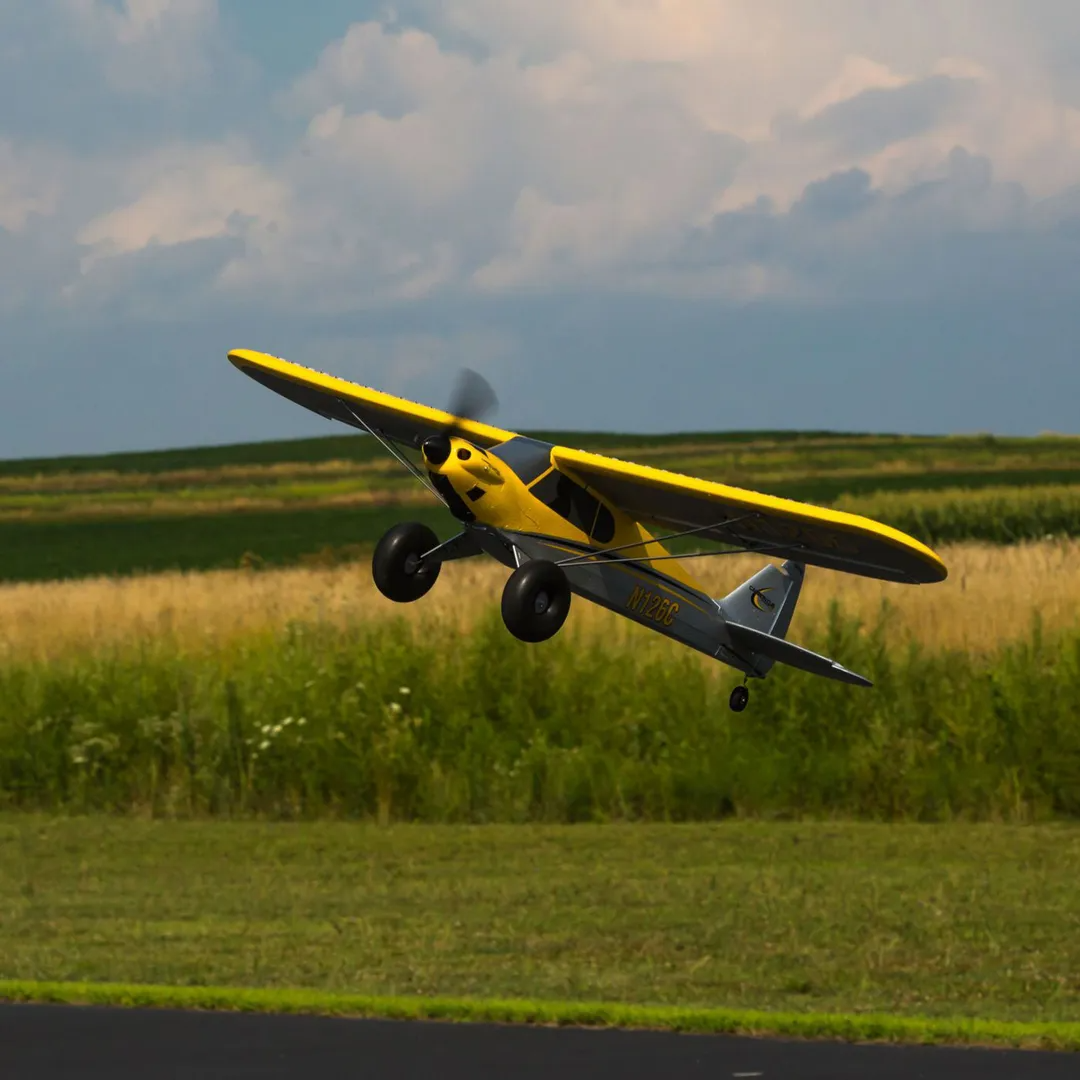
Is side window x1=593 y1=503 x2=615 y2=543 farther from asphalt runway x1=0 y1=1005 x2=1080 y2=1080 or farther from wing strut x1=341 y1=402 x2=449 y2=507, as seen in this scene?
asphalt runway x1=0 y1=1005 x2=1080 y2=1080

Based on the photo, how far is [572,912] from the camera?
130ft

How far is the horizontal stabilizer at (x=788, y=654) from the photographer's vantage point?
18.8ft

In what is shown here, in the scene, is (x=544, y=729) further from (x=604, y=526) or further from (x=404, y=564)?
(x=404, y=564)

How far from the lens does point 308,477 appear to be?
578 ft

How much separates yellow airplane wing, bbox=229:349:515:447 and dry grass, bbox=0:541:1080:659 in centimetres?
68

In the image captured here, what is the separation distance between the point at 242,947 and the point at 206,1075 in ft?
25.0

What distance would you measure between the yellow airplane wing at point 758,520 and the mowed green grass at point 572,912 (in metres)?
25.8

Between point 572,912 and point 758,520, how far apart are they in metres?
34.3

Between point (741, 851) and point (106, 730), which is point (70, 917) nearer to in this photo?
point (106, 730)

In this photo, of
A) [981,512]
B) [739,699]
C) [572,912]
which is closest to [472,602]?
[572,912]

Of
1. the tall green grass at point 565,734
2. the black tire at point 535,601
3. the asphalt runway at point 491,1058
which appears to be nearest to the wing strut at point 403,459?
the black tire at point 535,601

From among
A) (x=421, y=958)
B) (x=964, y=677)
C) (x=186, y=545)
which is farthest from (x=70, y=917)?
(x=186, y=545)

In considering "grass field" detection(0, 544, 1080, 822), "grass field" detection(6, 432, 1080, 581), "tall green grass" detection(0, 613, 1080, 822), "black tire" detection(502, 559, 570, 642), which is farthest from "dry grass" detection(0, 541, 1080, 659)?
"grass field" detection(6, 432, 1080, 581)

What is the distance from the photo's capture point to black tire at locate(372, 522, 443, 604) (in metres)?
5.68
